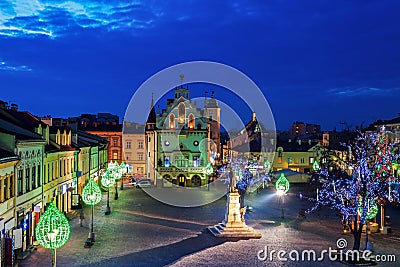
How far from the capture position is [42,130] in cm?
3384

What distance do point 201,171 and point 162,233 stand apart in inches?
1405

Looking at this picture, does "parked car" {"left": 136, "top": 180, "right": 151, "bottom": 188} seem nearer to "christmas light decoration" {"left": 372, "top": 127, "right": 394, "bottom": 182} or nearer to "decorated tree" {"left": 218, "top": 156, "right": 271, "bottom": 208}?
"decorated tree" {"left": 218, "top": 156, "right": 271, "bottom": 208}

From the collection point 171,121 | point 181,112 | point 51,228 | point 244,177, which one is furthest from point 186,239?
point 181,112

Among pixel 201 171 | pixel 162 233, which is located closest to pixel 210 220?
pixel 162 233

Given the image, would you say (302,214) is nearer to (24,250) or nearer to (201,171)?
(24,250)

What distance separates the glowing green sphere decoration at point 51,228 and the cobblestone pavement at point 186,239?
587cm

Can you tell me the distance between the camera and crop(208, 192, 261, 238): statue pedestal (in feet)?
103

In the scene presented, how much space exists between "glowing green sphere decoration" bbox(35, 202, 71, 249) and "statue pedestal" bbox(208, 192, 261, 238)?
15.0 metres

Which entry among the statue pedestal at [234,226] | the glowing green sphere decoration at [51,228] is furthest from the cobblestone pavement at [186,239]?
the glowing green sphere decoration at [51,228]

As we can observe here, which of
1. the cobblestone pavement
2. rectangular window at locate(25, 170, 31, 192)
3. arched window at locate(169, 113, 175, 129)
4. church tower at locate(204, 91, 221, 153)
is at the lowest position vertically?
the cobblestone pavement

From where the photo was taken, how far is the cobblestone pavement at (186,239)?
80.1ft

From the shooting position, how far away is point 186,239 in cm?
2994

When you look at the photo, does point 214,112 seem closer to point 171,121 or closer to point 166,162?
point 171,121

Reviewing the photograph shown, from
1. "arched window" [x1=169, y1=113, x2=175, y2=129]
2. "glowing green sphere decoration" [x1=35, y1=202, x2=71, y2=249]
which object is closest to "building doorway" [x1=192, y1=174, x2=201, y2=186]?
"arched window" [x1=169, y1=113, x2=175, y2=129]
